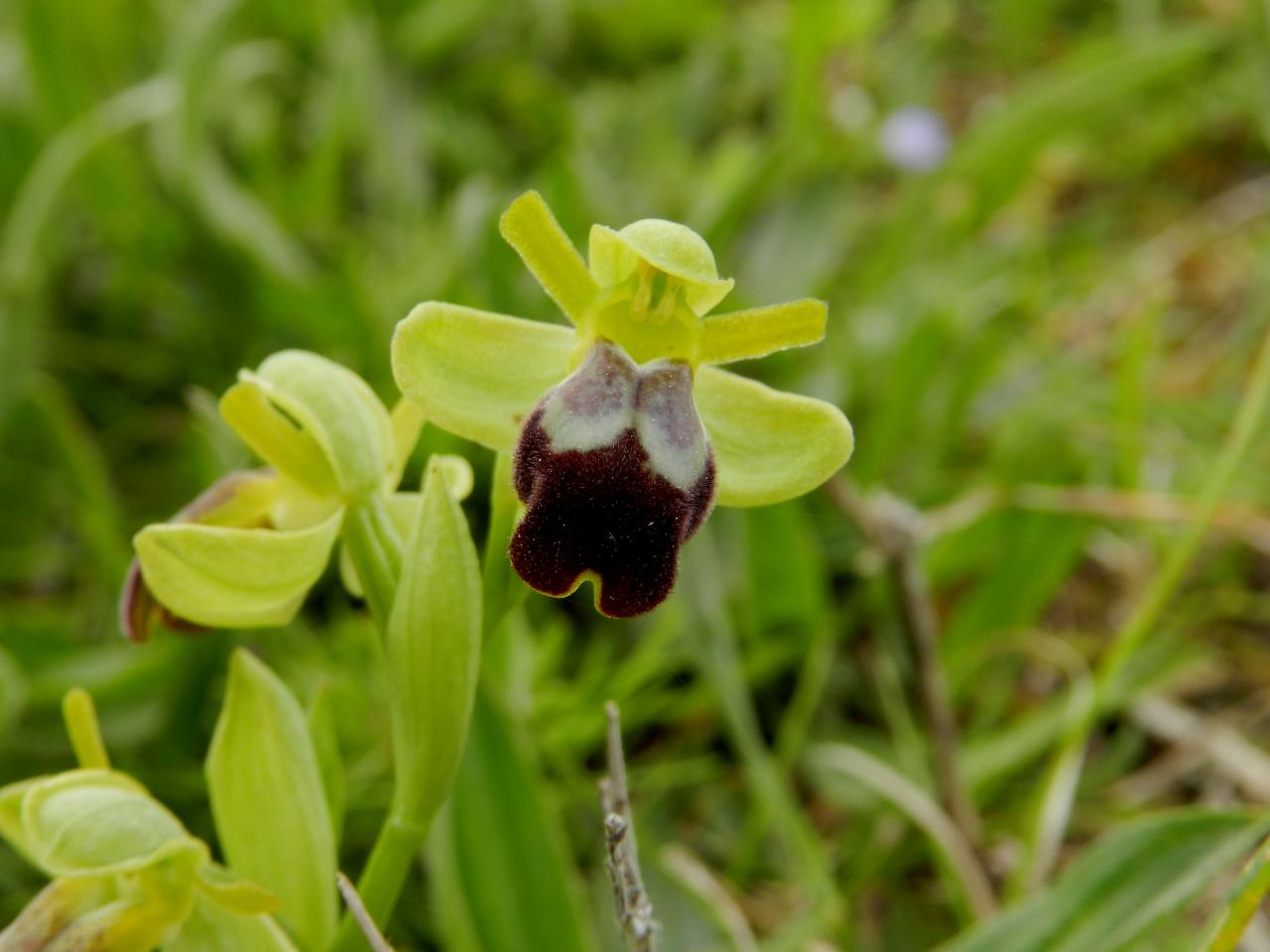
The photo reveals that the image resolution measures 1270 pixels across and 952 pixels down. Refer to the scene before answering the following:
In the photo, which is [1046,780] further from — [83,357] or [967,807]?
[83,357]

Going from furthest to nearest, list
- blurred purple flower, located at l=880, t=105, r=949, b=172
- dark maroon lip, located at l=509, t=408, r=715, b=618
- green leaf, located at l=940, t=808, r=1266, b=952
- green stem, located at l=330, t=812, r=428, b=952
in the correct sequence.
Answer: blurred purple flower, located at l=880, t=105, r=949, b=172 → green leaf, located at l=940, t=808, r=1266, b=952 → green stem, located at l=330, t=812, r=428, b=952 → dark maroon lip, located at l=509, t=408, r=715, b=618

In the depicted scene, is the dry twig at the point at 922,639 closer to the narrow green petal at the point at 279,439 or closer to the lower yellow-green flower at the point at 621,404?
the lower yellow-green flower at the point at 621,404

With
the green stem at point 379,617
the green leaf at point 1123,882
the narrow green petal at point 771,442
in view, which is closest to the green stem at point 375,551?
the green stem at point 379,617

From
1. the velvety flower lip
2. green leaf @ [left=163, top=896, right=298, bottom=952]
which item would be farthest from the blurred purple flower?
green leaf @ [left=163, top=896, right=298, bottom=952]

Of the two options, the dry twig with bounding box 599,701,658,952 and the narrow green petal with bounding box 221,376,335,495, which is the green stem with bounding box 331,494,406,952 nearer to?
the narrow green petal with bounding box 221,376,335,495

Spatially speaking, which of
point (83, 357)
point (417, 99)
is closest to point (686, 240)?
point (83, 357)
